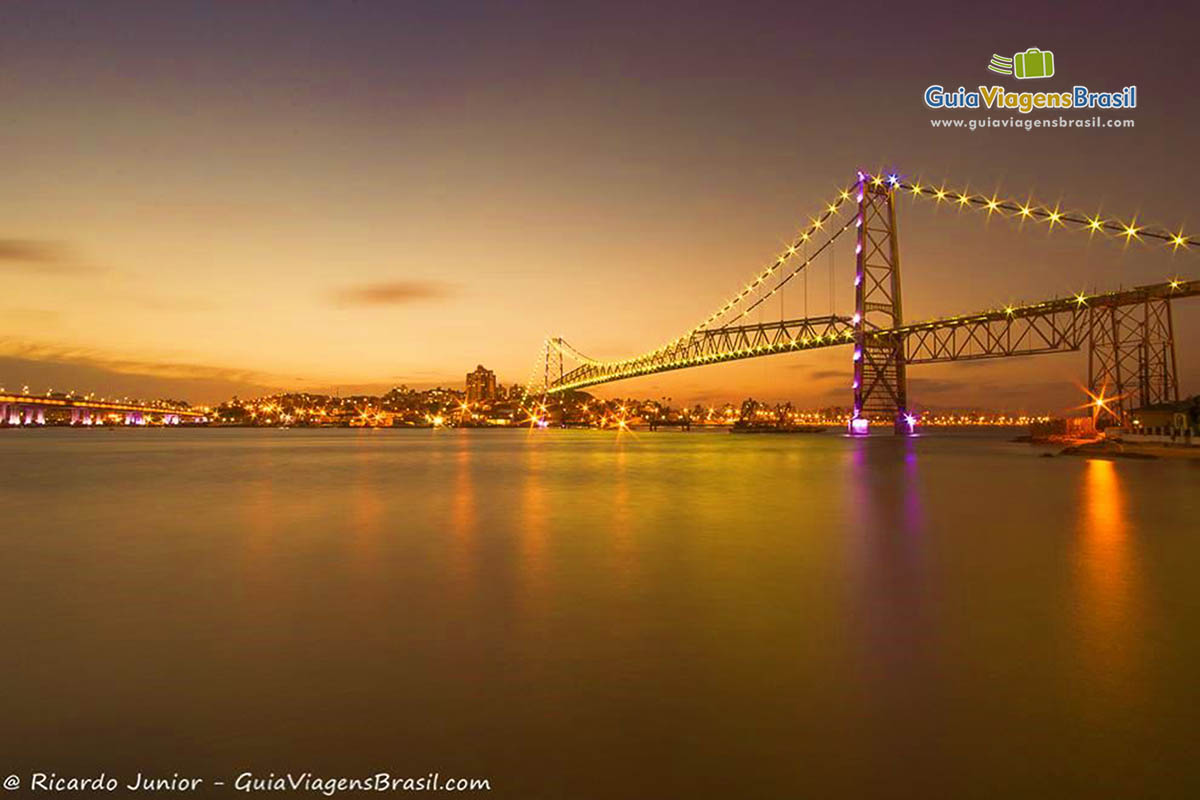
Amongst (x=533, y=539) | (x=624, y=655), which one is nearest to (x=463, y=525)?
(x=533, y=539)

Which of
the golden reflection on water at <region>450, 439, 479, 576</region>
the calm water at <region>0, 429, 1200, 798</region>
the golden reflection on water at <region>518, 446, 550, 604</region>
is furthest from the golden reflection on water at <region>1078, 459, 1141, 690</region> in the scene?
the golden reflection on water at <region>450, 439, 479, 576</region>

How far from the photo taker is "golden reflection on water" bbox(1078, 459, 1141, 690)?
5.24 meters

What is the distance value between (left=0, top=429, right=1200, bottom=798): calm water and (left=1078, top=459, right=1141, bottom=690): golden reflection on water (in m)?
0.04

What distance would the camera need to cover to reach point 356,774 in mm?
3578

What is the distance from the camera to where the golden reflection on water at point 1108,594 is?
524cm

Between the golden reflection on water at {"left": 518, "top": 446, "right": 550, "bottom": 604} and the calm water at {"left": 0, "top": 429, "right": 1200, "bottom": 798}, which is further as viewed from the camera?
the golden reflection on water at {"left": 518, "top": 446, "right": 550, "bottom": 604}

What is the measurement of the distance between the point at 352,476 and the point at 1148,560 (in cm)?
2327

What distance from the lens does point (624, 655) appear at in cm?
548

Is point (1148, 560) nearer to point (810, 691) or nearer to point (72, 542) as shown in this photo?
point (810, 691)

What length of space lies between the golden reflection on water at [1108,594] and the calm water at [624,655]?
0.04m

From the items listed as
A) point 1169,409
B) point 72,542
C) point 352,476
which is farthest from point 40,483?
point 1169,409

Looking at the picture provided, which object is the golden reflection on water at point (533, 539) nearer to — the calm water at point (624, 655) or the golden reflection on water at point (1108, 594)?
the calm water at point (624, 655)

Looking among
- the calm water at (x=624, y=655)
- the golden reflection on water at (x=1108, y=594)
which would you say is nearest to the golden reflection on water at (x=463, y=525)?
the calm water at (x=624, y=655)

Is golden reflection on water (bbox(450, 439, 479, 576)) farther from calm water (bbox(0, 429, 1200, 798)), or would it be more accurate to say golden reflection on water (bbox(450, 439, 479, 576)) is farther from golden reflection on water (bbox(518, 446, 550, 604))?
golden reflection on water (bbox(518, 446, 550, 604))
